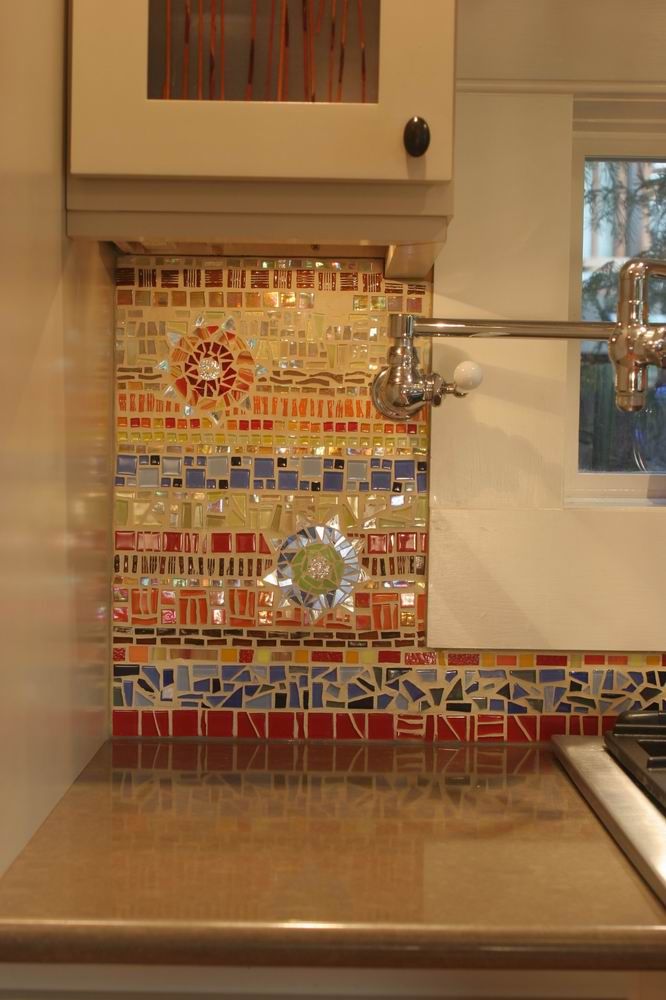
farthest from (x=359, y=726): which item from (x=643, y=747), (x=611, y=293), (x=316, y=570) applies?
(x=611, y=293)

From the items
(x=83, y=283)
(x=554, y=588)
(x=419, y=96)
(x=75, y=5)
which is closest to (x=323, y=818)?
(x=554, y=588)

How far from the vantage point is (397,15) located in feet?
3.82

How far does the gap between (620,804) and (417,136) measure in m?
0.80

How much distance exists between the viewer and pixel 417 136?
3.77 feet

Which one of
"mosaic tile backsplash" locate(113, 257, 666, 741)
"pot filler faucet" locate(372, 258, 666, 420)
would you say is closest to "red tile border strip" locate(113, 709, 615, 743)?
"mosaic tile backsplash" locate(113, 257, 666, 741)

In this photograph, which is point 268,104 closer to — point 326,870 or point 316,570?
point 316,570

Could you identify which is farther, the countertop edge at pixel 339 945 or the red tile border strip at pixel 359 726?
the red tile border strip at pixel 359 726

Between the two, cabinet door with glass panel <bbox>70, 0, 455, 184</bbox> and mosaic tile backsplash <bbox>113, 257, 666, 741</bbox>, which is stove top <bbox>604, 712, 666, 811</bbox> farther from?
cabinet door with glass panel <bbox>70, 0, 455, 184</bbox>

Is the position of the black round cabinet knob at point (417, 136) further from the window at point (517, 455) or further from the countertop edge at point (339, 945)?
the countertop edge at point (339, 945)

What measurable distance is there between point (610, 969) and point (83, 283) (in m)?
0.99

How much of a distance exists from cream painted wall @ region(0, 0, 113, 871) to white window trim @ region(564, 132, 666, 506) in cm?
71

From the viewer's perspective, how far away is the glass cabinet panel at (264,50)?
1.18m

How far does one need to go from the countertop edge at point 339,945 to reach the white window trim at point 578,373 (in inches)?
30.6

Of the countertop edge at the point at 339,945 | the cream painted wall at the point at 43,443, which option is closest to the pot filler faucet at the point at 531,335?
the cream painted wall at the point at 43,443
